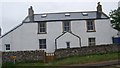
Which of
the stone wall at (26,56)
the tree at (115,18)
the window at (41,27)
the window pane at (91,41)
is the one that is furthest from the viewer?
the tree at (115,18)

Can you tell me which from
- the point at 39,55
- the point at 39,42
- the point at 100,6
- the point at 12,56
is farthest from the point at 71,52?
the point at 100,6

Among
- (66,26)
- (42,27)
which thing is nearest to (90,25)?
(66,26)

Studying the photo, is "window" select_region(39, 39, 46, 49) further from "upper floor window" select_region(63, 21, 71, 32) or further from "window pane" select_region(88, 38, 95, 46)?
"window pane" select_region(88, 38, 95, 46)

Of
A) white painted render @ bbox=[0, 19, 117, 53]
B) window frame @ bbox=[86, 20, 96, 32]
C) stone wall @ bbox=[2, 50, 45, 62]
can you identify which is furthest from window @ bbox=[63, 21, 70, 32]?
stone wall @ bbox=[2, 50, 45, 62]

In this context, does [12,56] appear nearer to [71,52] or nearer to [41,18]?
[71,52]

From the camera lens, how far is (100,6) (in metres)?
45.4

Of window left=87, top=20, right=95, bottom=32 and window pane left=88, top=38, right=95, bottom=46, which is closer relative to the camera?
window pane left=88, top=38, right=95, bottom=46

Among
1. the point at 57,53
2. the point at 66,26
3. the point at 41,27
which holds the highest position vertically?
the point at 66,26

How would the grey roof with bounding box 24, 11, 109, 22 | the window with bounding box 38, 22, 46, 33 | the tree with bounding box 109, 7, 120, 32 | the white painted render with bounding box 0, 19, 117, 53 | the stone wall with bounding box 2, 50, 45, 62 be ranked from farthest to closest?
the tree with bounding box 109, 7, 120, 32
the grey roof with bounding box 24, 11, 109, 22
the window with bounding box 38, 22, 46, 33
the white painted render with bounding box 0, 19, 117, 53
the stone wall with bounding box 2, 50, 45, 62

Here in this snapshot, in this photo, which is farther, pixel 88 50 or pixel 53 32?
pixel 53 32

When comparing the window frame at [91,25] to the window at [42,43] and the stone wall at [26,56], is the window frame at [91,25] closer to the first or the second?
the window at [42,43]

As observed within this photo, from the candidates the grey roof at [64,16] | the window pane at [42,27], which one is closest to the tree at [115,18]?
the grey roof at [64,16]

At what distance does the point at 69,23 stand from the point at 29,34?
6.45 metres

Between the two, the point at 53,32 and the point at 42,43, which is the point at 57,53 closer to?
the point at 42,43
